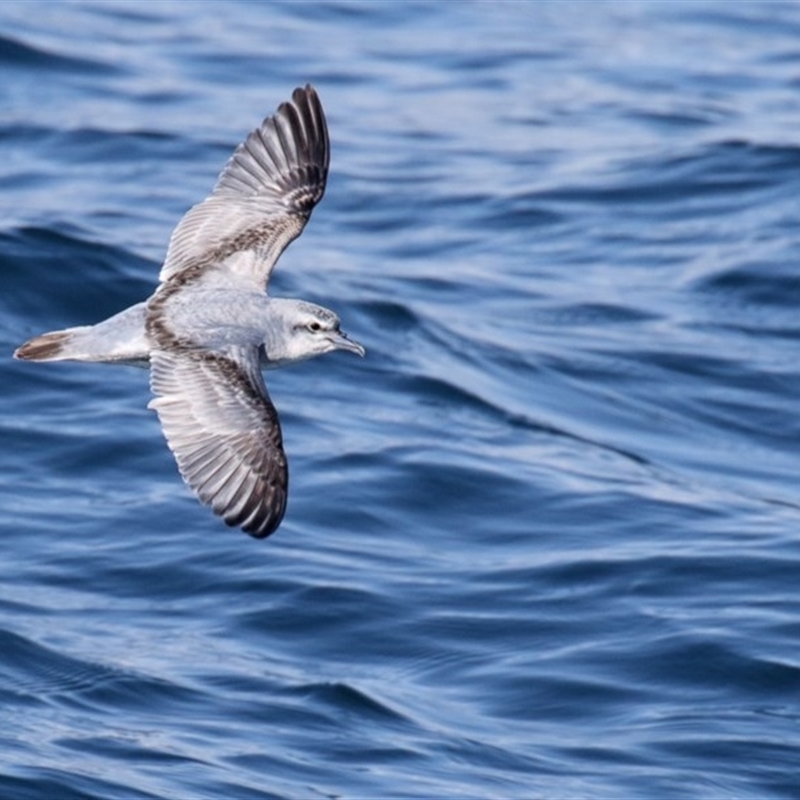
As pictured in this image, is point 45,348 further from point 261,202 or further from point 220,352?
point 261,202

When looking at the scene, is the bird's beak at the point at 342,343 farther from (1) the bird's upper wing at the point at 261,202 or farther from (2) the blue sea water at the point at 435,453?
(2) the blue sea water at the point at 435,453

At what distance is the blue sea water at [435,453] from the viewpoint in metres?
11.3

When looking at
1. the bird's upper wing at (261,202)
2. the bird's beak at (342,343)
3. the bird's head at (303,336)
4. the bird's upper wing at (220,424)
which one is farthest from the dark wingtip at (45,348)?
the bird's beak at (342,343)

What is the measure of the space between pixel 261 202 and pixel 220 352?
169 cm

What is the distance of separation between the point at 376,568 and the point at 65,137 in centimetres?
858

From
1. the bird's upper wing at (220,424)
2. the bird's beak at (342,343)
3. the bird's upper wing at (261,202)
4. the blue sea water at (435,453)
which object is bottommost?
the blue sea water at (435,453)

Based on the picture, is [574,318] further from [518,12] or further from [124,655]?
[518,12]

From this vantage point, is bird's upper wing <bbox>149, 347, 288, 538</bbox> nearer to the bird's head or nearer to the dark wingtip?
the bird's head

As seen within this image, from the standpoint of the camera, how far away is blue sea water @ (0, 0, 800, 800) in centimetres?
1134

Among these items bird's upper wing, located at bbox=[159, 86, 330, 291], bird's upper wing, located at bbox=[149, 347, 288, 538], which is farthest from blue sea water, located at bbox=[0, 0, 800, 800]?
bird's upper wing, located at bbox=[159, 86, 330, 291]

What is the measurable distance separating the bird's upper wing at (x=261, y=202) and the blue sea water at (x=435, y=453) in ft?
8.20

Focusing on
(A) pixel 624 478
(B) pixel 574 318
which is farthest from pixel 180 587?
(B) pixel 574 318

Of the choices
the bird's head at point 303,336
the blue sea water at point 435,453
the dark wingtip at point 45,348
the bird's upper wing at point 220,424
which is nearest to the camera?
the bird's upper wing at point 220,424

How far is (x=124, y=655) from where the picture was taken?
1190 centimetres
